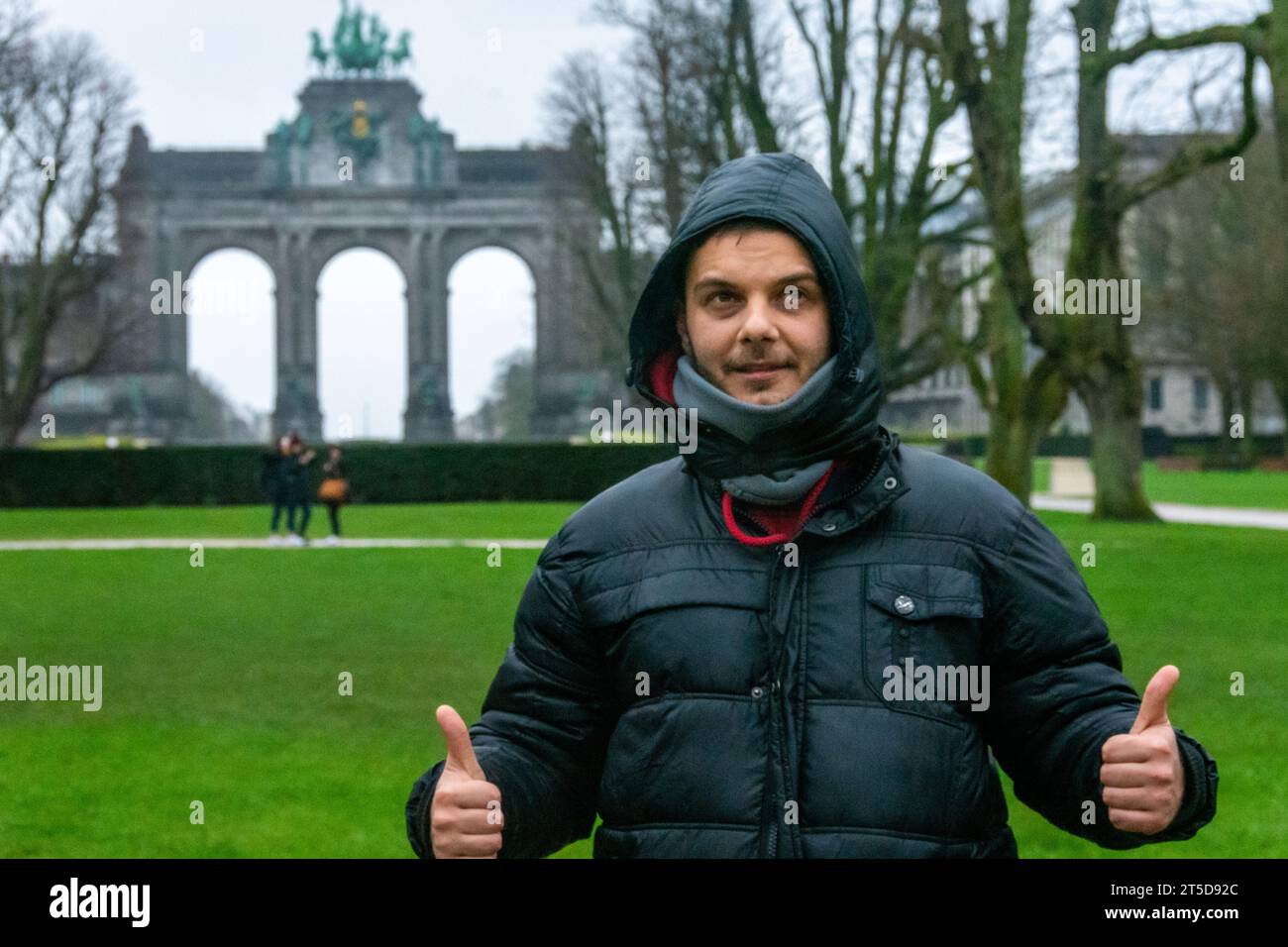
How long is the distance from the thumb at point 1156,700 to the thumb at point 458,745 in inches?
38.4

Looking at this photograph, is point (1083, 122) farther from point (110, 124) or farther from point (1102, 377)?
point (110, 124)

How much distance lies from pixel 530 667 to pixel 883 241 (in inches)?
922

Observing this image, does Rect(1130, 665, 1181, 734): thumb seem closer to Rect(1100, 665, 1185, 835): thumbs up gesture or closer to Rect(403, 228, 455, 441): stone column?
Rect(1100, 665, 1185, 835): thumbs up gesture

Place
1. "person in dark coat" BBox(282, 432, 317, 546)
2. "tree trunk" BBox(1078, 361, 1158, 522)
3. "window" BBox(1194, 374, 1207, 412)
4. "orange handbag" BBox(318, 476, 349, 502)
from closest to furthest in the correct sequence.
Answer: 1. "person in dark coat" BBox(282, 432, 317, 546)
2. "orange handbag" BBox(318, 476, 349, 502)
3. "tree trunk" BBox(1078, 361, 1158, 522)
4. "window" BBox(1194, 374, 1207, 412)

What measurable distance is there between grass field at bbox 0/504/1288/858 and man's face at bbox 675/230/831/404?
12.5ft

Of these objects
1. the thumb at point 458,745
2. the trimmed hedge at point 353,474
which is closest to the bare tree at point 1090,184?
the trimmed hedge at point 353,474

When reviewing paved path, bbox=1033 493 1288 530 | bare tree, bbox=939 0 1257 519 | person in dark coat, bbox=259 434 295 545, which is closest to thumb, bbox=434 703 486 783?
bare tree, bbox=939 0 1257 519

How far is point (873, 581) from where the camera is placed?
8.25ft

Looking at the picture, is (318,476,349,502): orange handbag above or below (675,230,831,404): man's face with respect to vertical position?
below

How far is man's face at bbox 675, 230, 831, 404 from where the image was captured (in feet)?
8.49

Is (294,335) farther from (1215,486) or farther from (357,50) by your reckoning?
(1215,486)

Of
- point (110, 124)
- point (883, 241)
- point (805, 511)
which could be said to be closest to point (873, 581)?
point (805, 511)

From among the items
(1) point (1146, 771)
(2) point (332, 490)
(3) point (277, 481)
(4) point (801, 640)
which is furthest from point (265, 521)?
(1) point (1146, 771)
